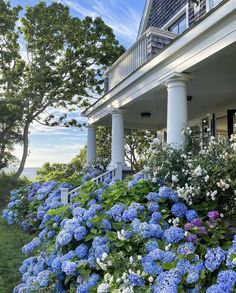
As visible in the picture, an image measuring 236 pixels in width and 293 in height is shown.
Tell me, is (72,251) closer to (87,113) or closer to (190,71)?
(190,71)

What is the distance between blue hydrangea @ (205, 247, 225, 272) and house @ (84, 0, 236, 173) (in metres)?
2.68

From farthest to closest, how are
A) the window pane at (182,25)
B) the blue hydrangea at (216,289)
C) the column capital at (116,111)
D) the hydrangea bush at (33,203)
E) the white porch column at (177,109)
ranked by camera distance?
the window pane at (182,25)
the column capital at (116,111)
the hydrangea bush at (33,203)
the white porch column at (177,109)
the blue hydrangea at (216,289)

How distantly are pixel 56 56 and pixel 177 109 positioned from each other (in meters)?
11.5

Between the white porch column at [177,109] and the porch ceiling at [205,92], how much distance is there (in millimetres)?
A: 257

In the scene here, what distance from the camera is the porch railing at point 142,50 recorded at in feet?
21.7

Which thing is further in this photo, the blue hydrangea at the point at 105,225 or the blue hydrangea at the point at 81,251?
the blue hydrangea at the point at 105,225

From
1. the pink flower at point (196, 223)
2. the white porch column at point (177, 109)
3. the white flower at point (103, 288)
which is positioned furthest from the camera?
the white porch column at point (177, 109)

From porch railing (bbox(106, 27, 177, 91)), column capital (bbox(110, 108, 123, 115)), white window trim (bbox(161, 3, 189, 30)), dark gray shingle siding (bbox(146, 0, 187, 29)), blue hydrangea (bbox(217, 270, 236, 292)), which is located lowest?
blue hydrangea (bbox(217, 270, 236, 292))

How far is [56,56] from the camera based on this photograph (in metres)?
15.5

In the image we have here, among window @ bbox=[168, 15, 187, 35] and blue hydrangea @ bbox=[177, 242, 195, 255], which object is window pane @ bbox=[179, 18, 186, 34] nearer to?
window @ bbox=[168, 15, 187, 35]

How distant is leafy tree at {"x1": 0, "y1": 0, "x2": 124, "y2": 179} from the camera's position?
583 inches

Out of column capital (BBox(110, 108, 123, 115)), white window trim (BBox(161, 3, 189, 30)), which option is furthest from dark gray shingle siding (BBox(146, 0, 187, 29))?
column capital (BBox(110, 108, 123, 115))

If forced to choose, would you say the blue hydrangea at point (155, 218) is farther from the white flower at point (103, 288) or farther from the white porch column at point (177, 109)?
the white porch column at point (177, 109)

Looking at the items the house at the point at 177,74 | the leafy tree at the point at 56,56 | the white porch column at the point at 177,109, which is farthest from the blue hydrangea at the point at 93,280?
the leafy tree at the point at 56,56
